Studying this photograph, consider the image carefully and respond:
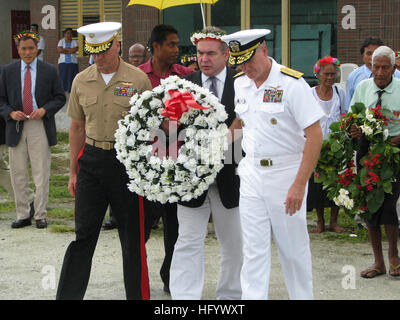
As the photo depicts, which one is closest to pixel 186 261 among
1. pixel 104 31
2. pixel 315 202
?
pixel 104 31

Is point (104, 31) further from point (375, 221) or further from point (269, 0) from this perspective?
point (269, 0)

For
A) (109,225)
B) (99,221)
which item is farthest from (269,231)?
(109,225)

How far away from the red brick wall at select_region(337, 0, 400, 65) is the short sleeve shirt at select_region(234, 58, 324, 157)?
10471 millimetres

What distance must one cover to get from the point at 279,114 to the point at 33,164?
4.99m

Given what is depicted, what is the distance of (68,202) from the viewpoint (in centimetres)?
1028

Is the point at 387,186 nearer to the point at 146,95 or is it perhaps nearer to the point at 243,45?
the point at 243,45

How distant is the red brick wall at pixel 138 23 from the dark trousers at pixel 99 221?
10.9m

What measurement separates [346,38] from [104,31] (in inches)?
416

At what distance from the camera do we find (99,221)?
542 centimetres

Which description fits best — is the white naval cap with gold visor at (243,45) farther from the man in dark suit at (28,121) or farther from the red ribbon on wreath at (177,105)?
the man in dark suit at (28,121)

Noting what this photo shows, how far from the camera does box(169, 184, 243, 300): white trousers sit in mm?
5344

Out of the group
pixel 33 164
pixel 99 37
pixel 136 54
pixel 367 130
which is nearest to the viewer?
pixel 99 37

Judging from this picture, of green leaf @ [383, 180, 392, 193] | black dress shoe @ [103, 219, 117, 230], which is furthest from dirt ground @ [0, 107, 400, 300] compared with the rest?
green leaf @ [383, 180, 392, 193]

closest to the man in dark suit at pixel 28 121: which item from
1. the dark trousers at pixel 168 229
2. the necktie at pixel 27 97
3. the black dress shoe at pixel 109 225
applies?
the necktie at pixel 27 97
